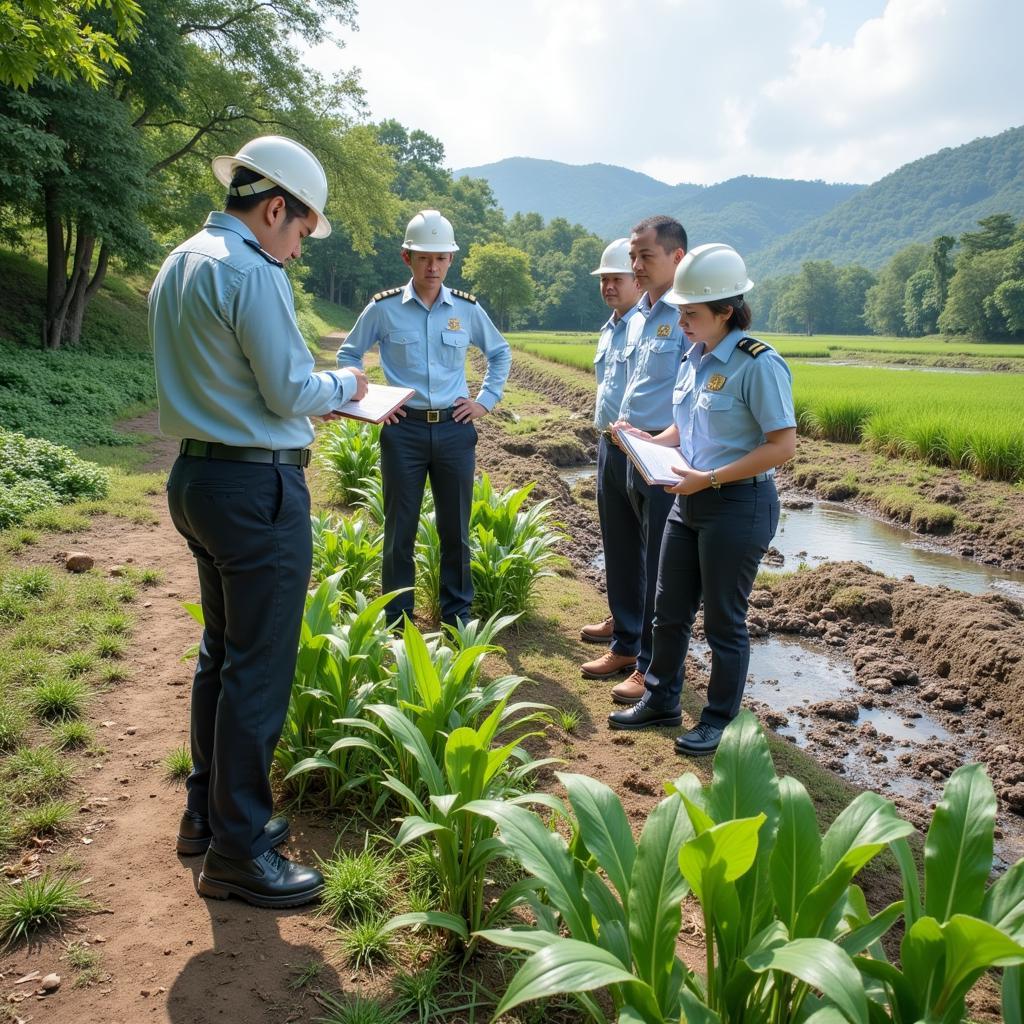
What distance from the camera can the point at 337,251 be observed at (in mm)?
53000

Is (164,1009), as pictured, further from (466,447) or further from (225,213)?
(466,447)

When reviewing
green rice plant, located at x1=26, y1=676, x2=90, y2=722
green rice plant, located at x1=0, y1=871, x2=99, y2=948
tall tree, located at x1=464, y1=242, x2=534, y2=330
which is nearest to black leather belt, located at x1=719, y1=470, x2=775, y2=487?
green rice plant, located at x1=0, y1=871, x2=99, y2=948

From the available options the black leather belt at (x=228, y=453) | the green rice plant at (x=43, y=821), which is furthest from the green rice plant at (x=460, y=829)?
the green rice plant at (x=43, y=821)

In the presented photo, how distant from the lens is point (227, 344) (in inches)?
87.0

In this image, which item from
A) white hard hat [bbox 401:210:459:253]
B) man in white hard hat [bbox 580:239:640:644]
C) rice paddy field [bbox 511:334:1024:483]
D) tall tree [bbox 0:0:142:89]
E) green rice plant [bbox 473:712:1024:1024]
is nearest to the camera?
green rice plant [bbox 473:712:1024:1024]

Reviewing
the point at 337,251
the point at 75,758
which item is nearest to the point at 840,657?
the point at 75,758

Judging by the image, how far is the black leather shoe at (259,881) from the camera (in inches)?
94.7

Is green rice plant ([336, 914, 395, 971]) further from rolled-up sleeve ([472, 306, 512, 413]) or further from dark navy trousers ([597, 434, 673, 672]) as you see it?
rolled-up sleeve ([472, 306, 512, 413])

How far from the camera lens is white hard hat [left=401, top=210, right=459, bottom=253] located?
414 cm

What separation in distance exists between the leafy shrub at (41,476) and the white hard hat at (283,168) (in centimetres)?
546

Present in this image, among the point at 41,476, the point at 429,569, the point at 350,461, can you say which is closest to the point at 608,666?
the point at 429,569

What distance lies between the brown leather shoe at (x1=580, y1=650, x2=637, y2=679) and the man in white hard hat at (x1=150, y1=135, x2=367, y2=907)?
224 cm

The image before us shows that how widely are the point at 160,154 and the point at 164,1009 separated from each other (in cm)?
1997

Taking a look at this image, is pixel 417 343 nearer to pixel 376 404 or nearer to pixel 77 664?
pixel 376 404
